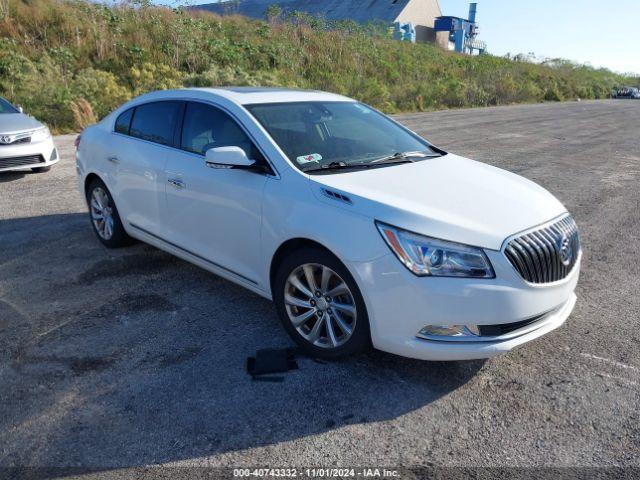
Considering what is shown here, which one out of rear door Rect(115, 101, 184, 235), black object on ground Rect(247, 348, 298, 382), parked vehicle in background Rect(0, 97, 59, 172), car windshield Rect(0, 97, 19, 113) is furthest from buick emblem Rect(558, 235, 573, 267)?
car windshield Rect(0, 97, 19, 113)

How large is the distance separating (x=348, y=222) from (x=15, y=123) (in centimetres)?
811

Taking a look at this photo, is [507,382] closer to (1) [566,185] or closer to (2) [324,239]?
(2) [324,239]

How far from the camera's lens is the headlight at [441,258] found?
3.07 m

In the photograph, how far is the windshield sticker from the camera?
390 centimetres

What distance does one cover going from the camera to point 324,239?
336 centimetres

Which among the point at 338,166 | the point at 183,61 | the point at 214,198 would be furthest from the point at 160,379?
the point at 183,61

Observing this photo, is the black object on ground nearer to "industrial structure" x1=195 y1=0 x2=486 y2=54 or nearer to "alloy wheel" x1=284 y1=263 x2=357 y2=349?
"alloy wheel" x1=284 y1=263 x2=357 y2=349

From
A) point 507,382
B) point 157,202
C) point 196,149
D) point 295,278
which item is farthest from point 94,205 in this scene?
point 507,382

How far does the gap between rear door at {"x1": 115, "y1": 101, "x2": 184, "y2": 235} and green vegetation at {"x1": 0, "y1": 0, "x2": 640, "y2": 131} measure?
37.2ft

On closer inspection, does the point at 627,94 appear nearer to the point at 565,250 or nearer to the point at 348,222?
the point at 565,250

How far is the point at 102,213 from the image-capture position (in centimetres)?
588

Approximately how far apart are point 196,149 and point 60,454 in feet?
8.27

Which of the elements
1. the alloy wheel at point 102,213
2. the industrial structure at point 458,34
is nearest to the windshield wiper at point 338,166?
the alloy wheel at point 102,213

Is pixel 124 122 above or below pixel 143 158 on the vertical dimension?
above
